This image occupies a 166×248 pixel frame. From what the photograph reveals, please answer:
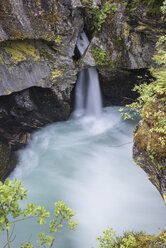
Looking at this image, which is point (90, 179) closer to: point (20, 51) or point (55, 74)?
point (55, 74)

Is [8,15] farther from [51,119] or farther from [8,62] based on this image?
[51,119]

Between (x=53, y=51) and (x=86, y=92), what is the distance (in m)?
2.84

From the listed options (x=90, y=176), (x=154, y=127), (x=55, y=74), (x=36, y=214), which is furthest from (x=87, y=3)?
(x=36, y=214)

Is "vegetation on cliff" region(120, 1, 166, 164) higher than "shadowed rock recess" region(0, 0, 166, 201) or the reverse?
the reverse

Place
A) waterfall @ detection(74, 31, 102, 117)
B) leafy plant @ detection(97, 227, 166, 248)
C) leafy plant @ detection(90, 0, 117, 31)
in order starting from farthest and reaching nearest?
waterfall @ detection(74, 31, 102, 117) < leafy plant @ detection(90, 0, 117, 31) < leafy plant @ detection(97, 227, 166, 248)

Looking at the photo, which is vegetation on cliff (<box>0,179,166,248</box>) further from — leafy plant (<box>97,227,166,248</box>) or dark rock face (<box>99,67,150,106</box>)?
dark rock face (<box>99,67,150,106</box>)

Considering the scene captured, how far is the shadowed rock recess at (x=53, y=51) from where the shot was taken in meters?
5.80

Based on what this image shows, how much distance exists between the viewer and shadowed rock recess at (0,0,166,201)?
228 inches

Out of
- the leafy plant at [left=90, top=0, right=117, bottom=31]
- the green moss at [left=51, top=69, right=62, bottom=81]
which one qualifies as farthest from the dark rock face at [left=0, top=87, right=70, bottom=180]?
the leafy plant at [left=90, top=0, right=117, bottom=31]

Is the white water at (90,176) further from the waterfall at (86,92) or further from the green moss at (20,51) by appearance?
the green moss at (20,51)

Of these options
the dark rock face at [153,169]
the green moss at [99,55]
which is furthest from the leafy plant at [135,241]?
the green moss at [99,55]

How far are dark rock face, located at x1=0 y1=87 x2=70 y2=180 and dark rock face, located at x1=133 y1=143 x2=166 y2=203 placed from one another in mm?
4778

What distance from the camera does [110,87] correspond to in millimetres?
8812

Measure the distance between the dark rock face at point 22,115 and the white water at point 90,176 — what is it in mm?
451
